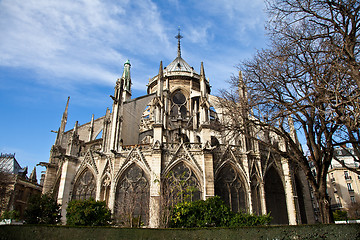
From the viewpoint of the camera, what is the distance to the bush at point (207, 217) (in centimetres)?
1400

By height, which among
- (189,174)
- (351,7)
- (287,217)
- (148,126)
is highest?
(148,126)

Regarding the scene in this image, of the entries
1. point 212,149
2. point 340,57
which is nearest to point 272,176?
point 212,149

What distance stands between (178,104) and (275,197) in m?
16.6

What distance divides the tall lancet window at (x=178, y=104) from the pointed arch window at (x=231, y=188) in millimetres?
13681

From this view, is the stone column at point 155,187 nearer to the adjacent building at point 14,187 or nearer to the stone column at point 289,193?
the stone column at point 289,193

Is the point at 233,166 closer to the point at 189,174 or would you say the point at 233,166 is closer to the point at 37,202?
the point at 189,174

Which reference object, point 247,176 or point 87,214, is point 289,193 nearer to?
point 247,176

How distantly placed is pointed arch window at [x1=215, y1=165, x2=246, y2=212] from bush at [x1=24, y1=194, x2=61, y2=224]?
10.4m

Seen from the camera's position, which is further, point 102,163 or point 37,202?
point 102,163

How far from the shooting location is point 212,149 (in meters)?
19.5

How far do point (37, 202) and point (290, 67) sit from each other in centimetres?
1510

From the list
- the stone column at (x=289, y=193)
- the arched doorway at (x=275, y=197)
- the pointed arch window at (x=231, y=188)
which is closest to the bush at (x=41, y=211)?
the pointed arch window at (x=231, y=188)

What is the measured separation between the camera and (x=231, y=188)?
770 inches

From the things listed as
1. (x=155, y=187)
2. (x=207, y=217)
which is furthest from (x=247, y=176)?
(x=207, y=217)
